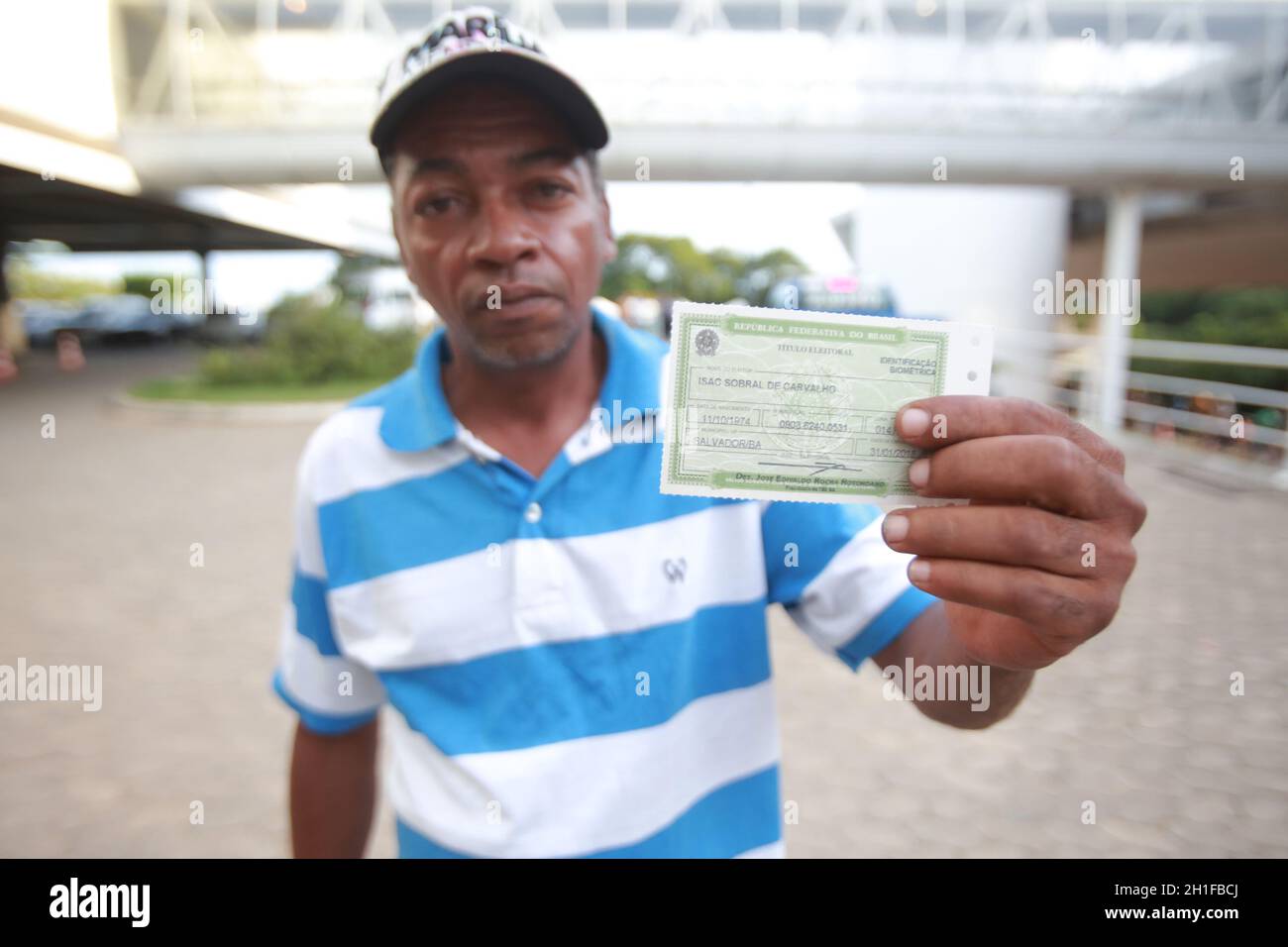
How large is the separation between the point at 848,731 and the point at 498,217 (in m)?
3.36

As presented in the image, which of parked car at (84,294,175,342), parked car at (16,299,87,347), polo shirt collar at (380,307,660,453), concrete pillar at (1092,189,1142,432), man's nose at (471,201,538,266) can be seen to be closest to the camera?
man's nose at (471,201,538,266)

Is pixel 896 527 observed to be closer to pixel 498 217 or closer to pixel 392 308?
pixel 498 217

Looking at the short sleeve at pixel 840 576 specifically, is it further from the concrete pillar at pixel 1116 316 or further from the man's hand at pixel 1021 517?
the concrete pillar at pixel 1116 316

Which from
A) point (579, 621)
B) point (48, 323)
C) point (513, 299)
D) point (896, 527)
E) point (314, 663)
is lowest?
point (314, 663)

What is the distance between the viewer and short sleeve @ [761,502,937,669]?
55.4 inches

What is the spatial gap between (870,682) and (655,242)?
1444 inches

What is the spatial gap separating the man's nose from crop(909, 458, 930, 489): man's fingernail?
2.34ft

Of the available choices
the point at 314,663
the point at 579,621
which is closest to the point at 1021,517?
the point at 579,621

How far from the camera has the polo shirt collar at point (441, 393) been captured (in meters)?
1.52

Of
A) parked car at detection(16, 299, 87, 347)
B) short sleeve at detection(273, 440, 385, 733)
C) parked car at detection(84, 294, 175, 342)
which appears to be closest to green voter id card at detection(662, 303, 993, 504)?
short sleeve at detection(273, 440, 385, 733)

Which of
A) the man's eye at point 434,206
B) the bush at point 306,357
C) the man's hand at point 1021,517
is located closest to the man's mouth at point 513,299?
the man's eye at point 434,206

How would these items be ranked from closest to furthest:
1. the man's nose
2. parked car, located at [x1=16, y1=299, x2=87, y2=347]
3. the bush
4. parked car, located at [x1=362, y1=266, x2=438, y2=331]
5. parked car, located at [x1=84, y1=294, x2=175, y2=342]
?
the man's nose → the bush → parked car, located at [x1=362, y1=266, x2=438, y2=331] → parked car, located at [x1=16, y1=299, x2=87, y2=347] → parked car, located at [x1=84, y1=294, x2=175, y2=342]

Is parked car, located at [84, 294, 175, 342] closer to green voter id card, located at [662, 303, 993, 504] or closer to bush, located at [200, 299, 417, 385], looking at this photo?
bush, located at [200, 299, 417, 385]

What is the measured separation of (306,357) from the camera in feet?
58.7
